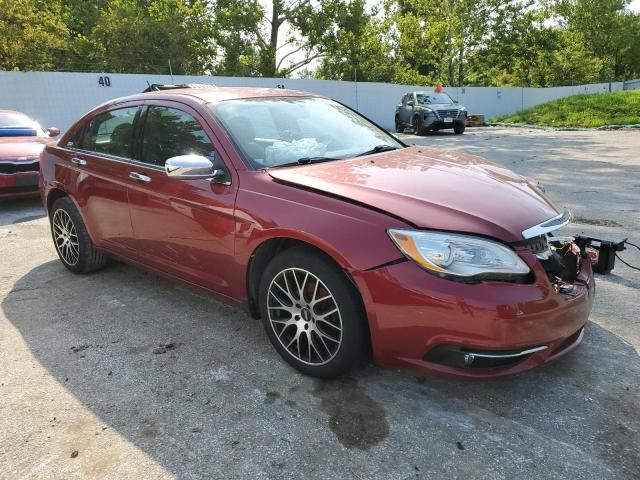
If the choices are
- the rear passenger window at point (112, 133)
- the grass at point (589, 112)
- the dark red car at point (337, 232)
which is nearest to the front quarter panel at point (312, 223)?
the dark red car at point (337, 232)

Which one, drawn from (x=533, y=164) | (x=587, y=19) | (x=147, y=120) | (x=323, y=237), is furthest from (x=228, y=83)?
(x=587, y=19)

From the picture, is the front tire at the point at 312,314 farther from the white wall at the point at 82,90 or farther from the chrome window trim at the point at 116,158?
the white wall at the point at 82,90

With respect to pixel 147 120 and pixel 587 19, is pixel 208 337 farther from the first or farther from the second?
pixel 587 19

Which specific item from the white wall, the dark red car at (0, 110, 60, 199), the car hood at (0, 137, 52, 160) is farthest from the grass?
→ the dark red car at (0, 110, 60, 199)

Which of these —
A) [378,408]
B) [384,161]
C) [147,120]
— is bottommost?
[378,408]

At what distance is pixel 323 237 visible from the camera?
2.52 meters

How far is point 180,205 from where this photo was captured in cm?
329

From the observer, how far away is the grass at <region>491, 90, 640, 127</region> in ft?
72.0

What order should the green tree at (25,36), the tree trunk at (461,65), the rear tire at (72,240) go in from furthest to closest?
the tree trunk at (461,65) < the green tree at (25,36) < the rear tire at (72,240)

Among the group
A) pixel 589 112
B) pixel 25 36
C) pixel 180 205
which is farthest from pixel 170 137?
pixel 589 112

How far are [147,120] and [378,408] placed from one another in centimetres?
257

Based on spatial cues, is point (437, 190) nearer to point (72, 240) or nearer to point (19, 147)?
point (72, 240)

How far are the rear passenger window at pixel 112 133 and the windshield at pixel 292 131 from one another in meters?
0.89

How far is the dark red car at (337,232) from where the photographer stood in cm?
229
